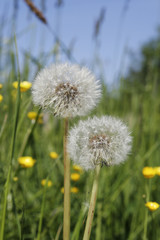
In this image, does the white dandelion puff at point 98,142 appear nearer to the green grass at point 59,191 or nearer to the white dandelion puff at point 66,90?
the white dandelion puff at point 66,90

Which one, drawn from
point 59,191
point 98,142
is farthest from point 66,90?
point 59,191

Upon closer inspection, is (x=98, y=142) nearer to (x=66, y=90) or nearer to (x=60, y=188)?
(x=66, y=90)

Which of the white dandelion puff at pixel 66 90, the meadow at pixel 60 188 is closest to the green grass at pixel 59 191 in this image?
the meadow at pixel 60 188

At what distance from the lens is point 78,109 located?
0.64m

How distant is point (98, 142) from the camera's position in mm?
619

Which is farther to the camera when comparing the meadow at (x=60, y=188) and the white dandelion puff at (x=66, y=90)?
the meadow at (x=60, y=188)

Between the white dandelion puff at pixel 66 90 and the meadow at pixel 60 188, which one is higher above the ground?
the white dandelion puff at pixel 66 90

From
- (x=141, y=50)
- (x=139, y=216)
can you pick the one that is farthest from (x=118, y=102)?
(x=141, y=50)

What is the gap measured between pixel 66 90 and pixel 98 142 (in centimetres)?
14

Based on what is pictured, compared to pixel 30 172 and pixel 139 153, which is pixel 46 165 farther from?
pixel 139 153

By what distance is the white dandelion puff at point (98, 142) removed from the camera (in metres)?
0.61

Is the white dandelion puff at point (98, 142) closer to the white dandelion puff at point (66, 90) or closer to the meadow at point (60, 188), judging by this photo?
the white dandelion puff at point (66, 90)

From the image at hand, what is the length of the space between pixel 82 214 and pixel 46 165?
1.08 meters

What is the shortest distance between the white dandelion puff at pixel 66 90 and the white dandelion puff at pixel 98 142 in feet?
0.15
